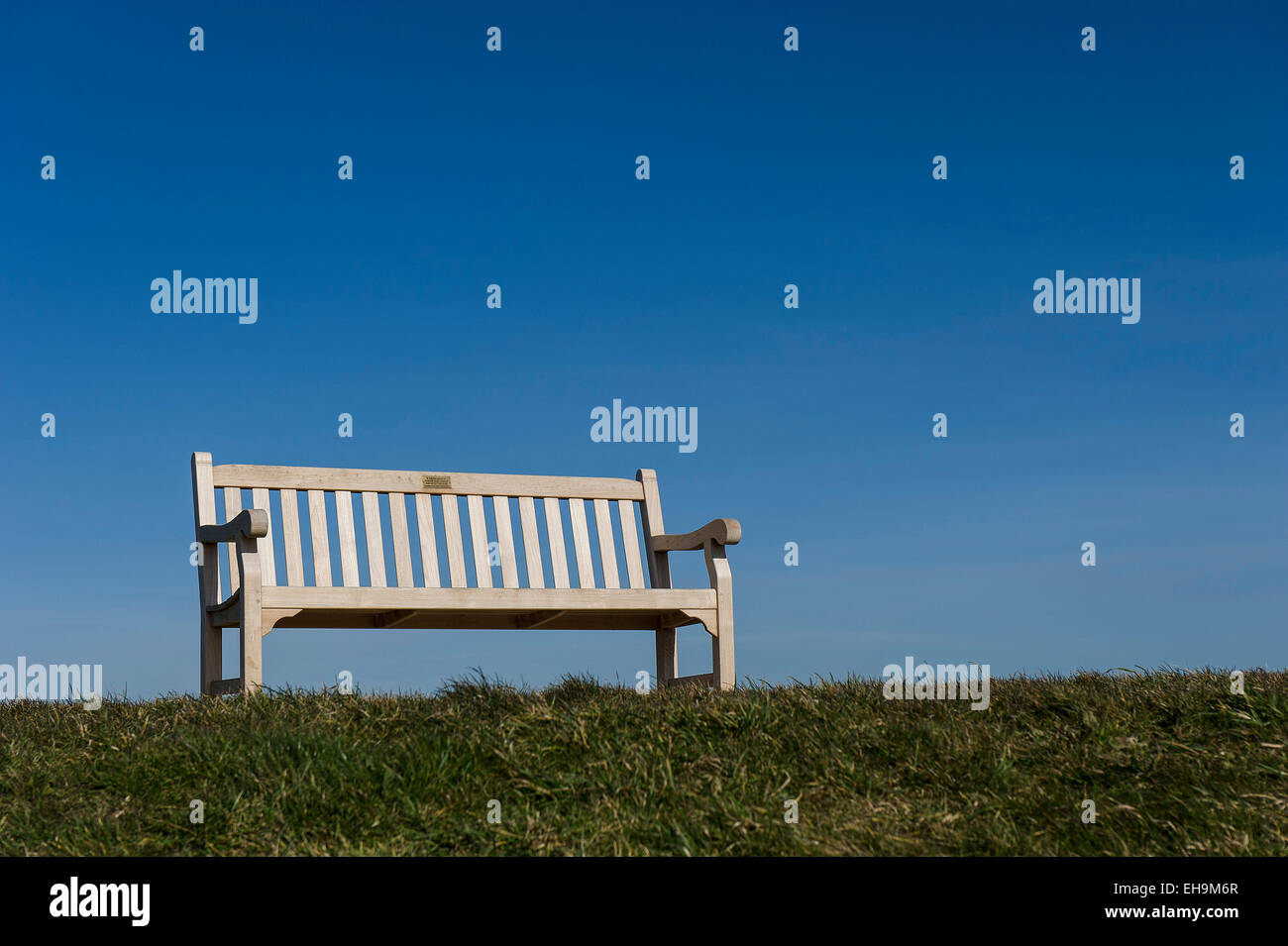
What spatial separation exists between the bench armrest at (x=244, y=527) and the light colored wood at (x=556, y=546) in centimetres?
163

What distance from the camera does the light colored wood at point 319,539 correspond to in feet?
20.2

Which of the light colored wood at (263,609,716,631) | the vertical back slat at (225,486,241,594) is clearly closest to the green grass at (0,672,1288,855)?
the light colored wood at (263,609,716,631)

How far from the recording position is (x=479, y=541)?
21.7 feet

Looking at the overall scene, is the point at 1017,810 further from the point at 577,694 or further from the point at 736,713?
the point at 577,694

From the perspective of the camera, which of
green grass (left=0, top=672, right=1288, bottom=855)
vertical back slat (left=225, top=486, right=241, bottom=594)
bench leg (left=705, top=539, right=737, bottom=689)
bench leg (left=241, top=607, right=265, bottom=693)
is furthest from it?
bench leg (left=705, top=539, right=737, bottom=689)

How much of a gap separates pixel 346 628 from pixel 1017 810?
3.56m

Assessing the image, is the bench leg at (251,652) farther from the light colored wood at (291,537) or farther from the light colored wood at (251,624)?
the light colored wood at (291,537)

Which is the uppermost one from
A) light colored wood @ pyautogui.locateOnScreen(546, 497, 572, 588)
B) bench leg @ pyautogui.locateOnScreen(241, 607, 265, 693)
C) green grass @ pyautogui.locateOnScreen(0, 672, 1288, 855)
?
light colored wood @ pyautogui.locateOnScreen(546, 497, 572, 588)

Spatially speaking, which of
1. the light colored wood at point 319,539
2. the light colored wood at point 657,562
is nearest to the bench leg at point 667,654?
the light colored wood at point 657,562

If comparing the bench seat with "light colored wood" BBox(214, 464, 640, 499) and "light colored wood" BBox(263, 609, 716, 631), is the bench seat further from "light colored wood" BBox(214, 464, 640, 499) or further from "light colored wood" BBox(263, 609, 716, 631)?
"light colored wood" BBox(214, 464, 640, 499)

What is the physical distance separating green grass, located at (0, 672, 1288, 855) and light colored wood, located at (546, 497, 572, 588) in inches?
65.0

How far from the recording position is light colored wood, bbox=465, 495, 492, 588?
6.45 meters

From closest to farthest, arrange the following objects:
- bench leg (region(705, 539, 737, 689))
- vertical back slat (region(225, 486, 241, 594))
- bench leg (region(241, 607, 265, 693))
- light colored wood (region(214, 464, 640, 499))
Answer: bench leg (region(241, 607, 265, 693)), vertical back slat (region(225, 486, 241, 594)), bench leg (region(705, 539, 737, 689)), light colored wood (region(214, 464, 640, 499))
